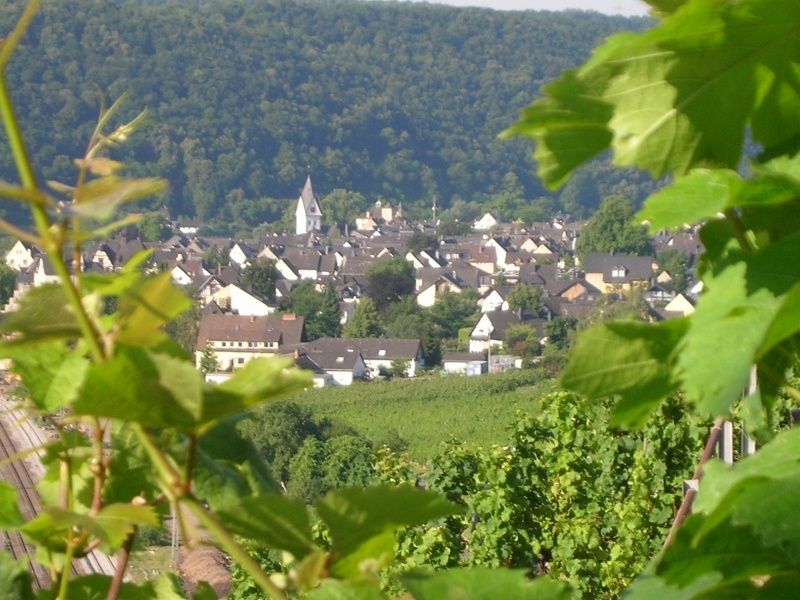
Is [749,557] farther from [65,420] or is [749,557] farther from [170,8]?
[170,8]

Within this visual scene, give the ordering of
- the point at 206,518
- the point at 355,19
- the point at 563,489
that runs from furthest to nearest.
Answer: the point at 355,19 < the point at 563,489 < the point at 206,518

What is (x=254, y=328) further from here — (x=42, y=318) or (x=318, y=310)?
Result: (x=42, y=318)

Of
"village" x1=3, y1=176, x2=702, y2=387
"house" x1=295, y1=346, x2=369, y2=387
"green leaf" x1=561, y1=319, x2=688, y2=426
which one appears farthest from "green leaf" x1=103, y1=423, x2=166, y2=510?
"house" x1=295, y1=346, x2=369, y2=387

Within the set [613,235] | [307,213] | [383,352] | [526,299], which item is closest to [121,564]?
[383,352]

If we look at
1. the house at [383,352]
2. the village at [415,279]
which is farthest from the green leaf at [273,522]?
the house at [383,352]

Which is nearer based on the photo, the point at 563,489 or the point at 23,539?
the point at 23,539

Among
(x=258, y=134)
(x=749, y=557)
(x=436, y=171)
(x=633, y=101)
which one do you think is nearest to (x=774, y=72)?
(x=633, y=101)

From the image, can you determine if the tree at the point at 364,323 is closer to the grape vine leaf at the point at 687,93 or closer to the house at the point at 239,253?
the house at the point at 239,253
